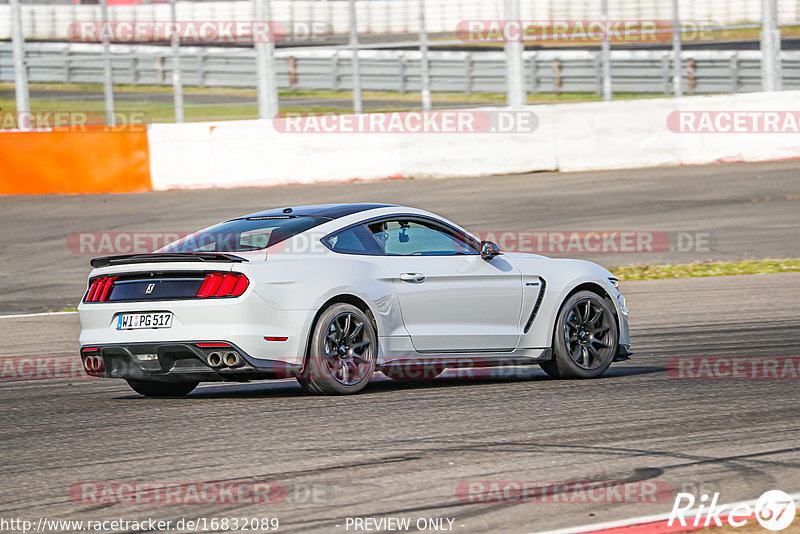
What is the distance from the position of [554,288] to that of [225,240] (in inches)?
98.5

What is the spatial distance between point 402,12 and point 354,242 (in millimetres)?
16171

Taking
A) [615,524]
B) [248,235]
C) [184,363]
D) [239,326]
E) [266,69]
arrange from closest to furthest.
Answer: [615,524]
[239,326]
[184,363]
[248,235]
[266,69]

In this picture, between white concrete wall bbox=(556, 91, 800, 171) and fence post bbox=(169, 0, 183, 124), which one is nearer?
white concrete wall bbox=(556, 91, 800, 171)

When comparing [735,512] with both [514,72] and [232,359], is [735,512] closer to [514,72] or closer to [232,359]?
[232,359]

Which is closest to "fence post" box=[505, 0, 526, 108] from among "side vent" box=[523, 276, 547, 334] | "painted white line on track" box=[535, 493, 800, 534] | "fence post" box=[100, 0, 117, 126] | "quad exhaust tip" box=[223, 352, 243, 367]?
"fence post" box=[100, 0, 117, 126]

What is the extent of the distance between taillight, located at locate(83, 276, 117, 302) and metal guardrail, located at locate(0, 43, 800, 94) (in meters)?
15.6

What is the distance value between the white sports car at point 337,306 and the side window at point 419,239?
11 mm

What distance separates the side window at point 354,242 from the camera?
28.9 ft

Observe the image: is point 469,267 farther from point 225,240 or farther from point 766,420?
point 766,420

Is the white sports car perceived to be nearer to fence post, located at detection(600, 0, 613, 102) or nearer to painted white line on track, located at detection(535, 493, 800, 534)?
painted white line on track, located at detection(535, 493, 800, 534)

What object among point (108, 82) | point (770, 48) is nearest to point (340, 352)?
point (108, 82)

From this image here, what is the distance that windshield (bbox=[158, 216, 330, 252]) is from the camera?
873 cm

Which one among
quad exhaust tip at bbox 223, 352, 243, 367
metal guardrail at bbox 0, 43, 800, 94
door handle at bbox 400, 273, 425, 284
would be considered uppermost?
metal guardrail at bbox 0, 43, 800, 94

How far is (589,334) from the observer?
987 cm
